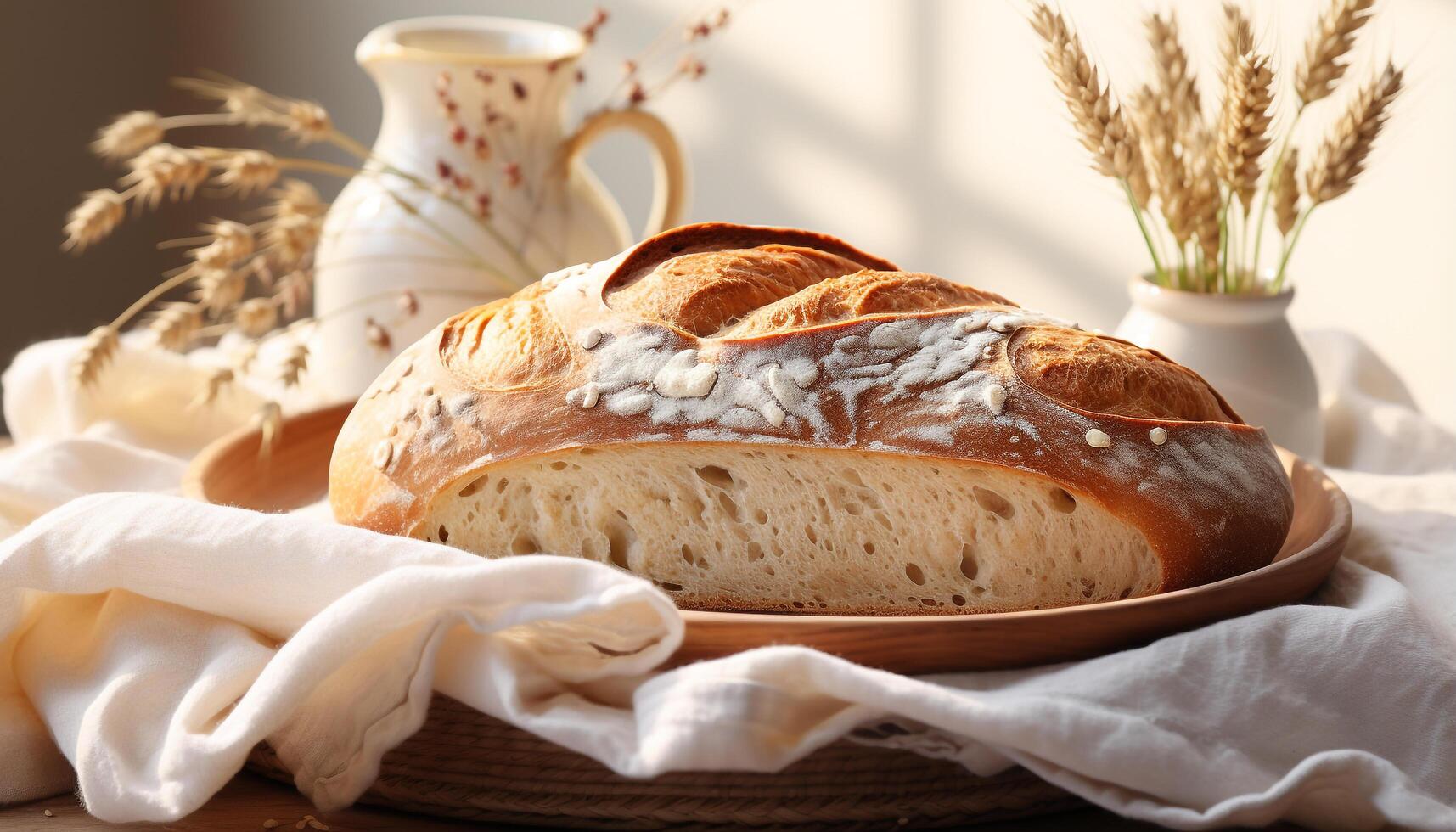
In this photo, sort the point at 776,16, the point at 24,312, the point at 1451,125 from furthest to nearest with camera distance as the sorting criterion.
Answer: the point at 24,312 → the point at 776,16 → the point at 1451,125

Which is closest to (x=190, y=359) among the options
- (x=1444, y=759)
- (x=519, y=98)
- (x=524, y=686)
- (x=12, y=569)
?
(x=519, y=98)

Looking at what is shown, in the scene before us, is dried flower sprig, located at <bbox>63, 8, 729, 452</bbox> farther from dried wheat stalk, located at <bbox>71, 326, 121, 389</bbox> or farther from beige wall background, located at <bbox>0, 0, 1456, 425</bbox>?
beige wall background, located at <bbox>0, 0, 1456, 425</bbox>

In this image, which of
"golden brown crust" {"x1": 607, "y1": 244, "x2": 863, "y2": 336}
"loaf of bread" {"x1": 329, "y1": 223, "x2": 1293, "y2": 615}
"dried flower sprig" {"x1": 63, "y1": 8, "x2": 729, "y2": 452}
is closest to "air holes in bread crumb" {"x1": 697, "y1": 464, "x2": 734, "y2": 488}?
"loaf of bread" {"x1": 329, "y1": 223, "x2": 1293, "y2": 615}

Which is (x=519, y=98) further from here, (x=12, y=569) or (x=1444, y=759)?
(x=1444, y=759)

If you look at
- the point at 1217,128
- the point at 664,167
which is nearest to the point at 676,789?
the point at 1217,128

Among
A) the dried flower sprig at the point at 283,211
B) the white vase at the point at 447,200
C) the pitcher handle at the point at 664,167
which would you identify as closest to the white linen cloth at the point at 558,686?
the dried flower sprig at the point at 283,211

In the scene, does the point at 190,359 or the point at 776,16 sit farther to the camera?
the point at 776,16

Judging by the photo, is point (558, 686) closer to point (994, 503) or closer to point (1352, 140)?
point (994, 503)
